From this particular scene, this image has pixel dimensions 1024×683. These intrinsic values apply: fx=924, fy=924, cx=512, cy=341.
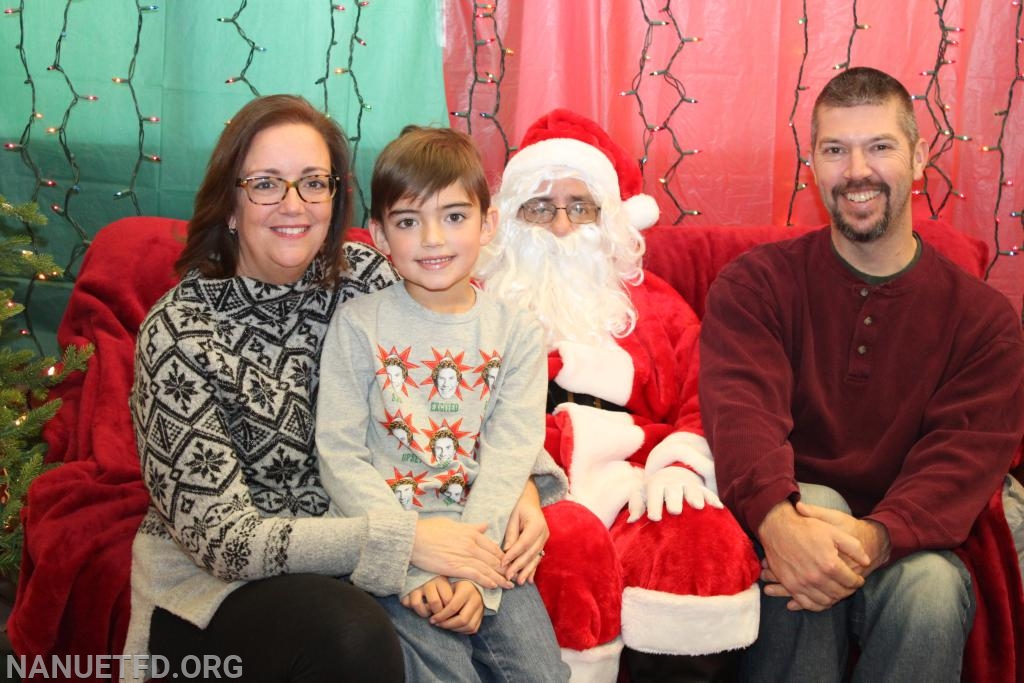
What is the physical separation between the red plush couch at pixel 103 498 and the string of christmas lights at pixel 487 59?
2.26 feet

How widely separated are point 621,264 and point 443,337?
0.93 metres

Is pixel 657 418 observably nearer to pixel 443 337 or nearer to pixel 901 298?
pixel 901 298

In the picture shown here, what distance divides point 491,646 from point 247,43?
1966 millimetres

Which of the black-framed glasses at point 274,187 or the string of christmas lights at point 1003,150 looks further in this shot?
the string of christmas lights at point 1003,150

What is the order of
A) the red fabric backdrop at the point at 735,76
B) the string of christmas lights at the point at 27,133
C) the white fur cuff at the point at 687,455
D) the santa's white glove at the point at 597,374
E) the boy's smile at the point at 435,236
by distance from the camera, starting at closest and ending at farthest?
the boy's smile at the point at 435,236, the white fur cuff at the point at 687,455, the santa's white glove at the point at 597,374, the string of christmas lights at the point at 27,133, the red fabric backdrop at the point at 735,76

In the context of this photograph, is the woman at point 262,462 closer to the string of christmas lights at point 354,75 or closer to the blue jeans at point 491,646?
the blue jeans at point 491,646

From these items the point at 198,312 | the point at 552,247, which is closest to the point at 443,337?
the point at 198,312

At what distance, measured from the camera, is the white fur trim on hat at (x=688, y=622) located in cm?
176

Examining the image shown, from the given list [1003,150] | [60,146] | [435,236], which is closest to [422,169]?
[435,236]

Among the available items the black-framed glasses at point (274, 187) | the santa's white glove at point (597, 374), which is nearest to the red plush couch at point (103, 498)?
the black-framed glasses at point (274, 187)

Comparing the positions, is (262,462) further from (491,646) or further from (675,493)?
(675,493)

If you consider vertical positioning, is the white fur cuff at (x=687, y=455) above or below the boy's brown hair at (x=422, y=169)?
below

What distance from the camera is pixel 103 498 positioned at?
1847mm

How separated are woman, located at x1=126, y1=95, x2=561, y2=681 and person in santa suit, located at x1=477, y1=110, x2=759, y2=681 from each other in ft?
0.58
